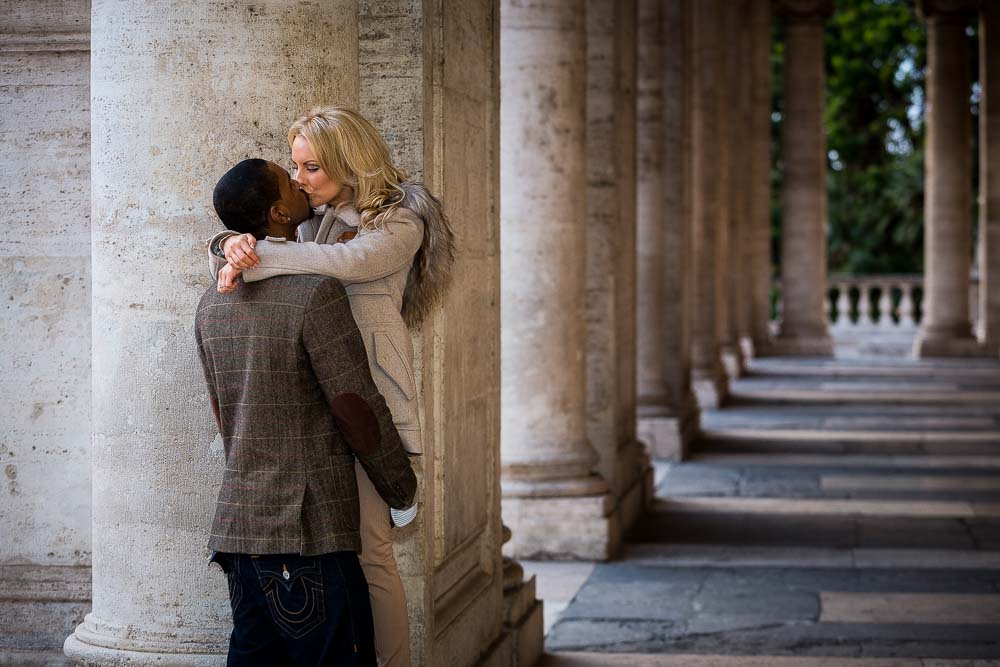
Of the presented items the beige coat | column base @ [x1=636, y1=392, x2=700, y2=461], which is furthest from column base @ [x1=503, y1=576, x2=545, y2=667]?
column base @ [x1=636, y1=392, x2=700, y2=461]

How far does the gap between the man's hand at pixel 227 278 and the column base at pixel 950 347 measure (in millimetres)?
27006

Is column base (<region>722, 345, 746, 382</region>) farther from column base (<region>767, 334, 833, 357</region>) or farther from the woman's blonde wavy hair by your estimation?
the woman's blonde wavy hair

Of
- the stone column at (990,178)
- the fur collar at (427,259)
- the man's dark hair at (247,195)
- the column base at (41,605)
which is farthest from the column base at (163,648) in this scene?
the stone column at (990,178)

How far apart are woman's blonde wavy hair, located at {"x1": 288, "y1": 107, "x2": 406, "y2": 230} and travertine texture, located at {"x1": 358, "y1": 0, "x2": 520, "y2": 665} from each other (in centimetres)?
87

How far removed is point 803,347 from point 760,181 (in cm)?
353

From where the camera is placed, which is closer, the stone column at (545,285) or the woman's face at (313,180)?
the woman's face at (313,180)

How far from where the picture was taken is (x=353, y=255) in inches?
179

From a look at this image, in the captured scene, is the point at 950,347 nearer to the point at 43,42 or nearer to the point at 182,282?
the point at 43,42

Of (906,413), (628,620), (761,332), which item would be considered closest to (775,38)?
(761,332)

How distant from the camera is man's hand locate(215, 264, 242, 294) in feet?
14.4

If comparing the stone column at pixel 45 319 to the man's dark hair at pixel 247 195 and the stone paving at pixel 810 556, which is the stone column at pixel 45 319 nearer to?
the man's dark hair at pixel 247 195

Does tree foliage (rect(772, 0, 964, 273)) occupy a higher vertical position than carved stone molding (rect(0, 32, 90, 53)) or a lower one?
higher

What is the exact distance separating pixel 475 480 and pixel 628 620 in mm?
2345

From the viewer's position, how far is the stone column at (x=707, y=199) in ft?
65.0
